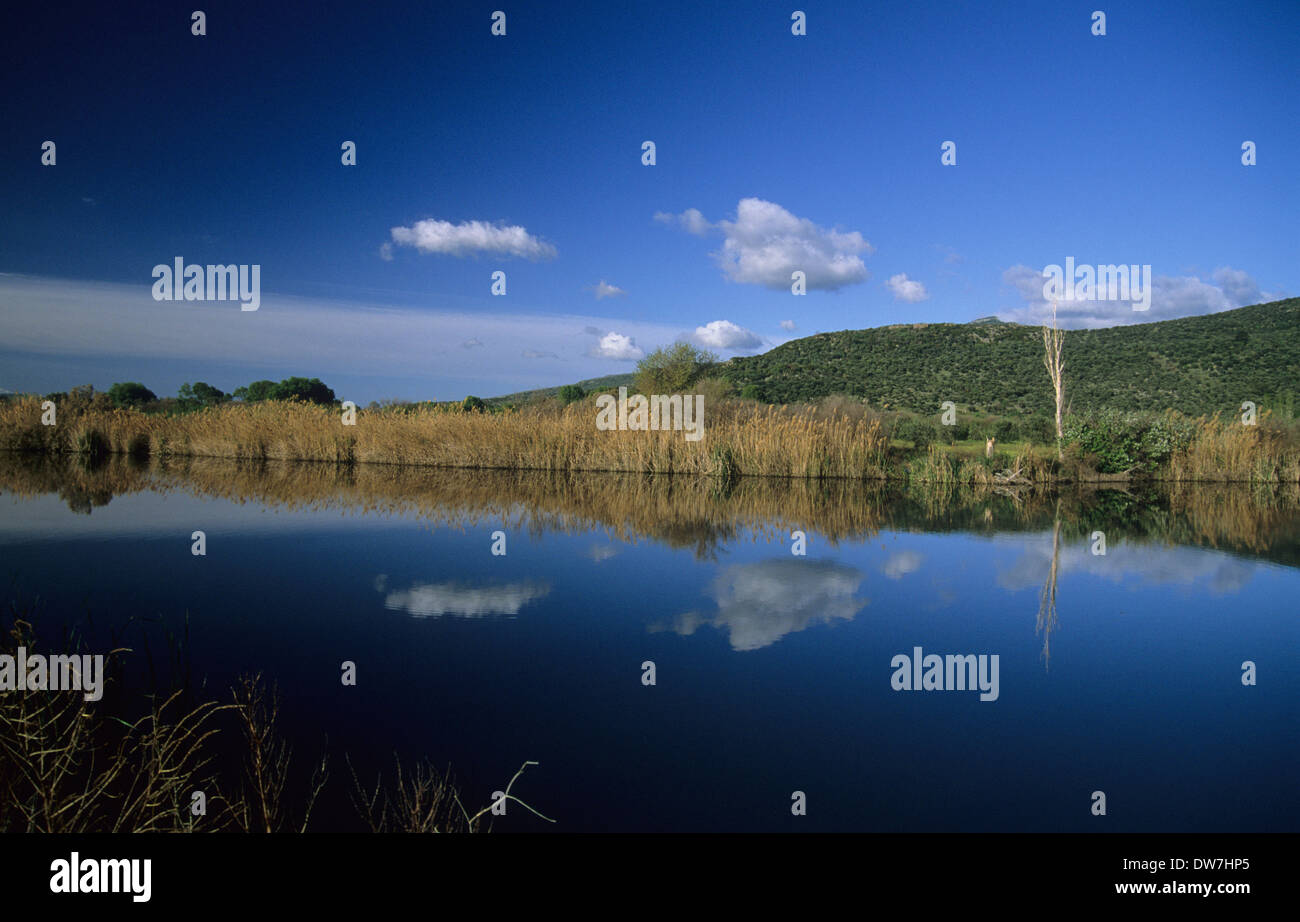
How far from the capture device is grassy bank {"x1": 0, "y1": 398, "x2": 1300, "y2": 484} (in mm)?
16422

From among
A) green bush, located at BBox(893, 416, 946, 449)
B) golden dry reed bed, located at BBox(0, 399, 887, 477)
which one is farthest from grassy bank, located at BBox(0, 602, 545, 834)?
green bush, located at BBox(893, 416, 946, 449)

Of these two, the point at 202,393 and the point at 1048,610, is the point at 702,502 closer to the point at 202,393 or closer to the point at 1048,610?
the point at 1048,610

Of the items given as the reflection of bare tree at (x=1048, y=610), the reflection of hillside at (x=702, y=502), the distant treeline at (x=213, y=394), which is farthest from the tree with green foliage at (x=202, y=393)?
the reflection of bare tree at (x=1048, y=610)

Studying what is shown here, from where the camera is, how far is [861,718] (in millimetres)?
3516

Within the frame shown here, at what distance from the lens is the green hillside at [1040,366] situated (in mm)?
41469

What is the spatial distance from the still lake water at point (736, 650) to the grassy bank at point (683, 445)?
6.71 m

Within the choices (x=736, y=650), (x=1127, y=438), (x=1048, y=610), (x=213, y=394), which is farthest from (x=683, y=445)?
(x=213, y=394)

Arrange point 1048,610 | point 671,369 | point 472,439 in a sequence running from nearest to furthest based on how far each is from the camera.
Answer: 1. point 1048,610
2. point 472,439
3. point 671,369

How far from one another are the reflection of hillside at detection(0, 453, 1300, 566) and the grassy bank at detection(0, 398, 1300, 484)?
0.87 metres

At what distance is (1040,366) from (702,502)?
150ft

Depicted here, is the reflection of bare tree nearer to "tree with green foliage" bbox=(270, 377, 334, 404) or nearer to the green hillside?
the green hillside

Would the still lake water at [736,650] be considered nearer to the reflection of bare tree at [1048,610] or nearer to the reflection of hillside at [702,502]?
the reflection of bare tree at [1048,610]

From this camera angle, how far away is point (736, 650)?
4449 mm
